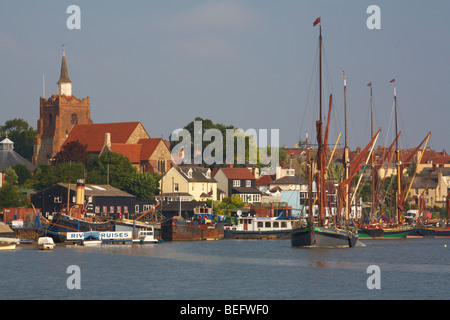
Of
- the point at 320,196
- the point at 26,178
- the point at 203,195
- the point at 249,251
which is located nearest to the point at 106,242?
the point at 249,251

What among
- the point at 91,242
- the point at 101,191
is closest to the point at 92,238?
the point at 91,242

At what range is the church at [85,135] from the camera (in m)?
163

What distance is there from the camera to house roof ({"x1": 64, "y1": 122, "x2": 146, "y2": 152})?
172 m

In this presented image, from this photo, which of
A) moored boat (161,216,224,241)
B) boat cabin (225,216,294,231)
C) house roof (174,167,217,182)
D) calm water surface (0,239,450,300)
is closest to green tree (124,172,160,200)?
house roof (174,167,217,182)

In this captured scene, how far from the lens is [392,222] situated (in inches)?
4867

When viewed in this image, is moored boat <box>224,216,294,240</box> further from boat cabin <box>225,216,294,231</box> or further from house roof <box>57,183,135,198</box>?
house roof <box>57,183,135,198</box>

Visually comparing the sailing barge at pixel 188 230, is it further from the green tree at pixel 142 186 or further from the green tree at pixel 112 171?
the green tree at pixel 112 171

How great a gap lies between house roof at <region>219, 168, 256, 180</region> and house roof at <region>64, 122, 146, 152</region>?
24.2 metres

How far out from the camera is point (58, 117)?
18462cm

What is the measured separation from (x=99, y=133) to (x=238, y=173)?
33662 millimetres

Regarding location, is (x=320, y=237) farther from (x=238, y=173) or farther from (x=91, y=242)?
(x=238, y=173)

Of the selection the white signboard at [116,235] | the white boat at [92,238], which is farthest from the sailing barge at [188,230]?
the white boat at [92,238]
